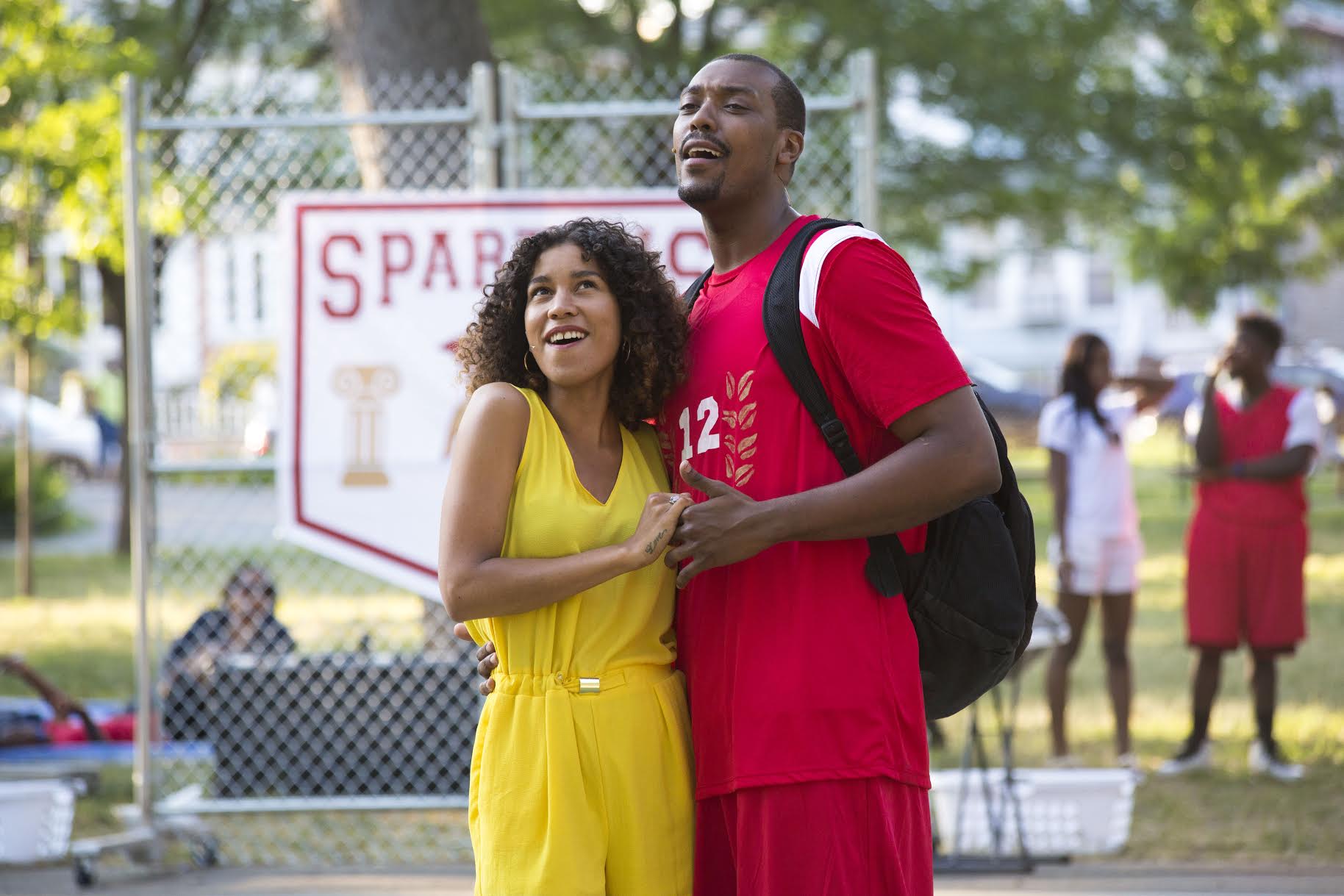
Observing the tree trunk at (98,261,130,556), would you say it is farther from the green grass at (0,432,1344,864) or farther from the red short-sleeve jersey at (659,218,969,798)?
the red short-sleeve jersey at (659,218,969,798)

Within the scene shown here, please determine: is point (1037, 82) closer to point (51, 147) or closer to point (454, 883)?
point (51, 147)

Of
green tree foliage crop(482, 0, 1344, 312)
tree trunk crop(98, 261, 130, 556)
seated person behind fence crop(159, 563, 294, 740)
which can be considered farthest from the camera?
tree trunk crop(98, 261, 130, 556)

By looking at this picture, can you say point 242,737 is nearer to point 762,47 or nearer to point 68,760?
point 68,760

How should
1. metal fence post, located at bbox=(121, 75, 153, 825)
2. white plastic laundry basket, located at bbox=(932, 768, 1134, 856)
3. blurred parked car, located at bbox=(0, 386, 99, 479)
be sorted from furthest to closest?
blurred parked car, located at bbox=(0, 386, 99, 479)
white plastic laundry basket, located at bbox=(932, 768, 1134, 856)
metal fence post, located at bbox=(121, 75, 153, 825)

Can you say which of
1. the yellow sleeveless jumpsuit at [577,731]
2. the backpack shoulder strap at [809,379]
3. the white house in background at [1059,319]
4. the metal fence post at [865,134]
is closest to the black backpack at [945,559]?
the backpack shoulder strap at [809,379]

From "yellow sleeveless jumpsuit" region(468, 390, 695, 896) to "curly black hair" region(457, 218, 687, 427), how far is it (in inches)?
5.9

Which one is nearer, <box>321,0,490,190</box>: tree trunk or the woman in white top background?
the woman in white top background

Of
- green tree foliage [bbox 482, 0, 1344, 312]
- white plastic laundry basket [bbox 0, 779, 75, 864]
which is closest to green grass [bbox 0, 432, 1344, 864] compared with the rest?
white plastic laundry basket [bbox 0, 779, 75, 864]

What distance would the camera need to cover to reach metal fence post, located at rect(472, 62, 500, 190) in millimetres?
5609

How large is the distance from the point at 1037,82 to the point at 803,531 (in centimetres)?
1386

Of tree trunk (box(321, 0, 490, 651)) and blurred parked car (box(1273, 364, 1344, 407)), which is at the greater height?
tree trunk (box(321, 0, 490, 651))

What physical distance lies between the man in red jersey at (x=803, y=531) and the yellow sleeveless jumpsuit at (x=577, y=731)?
3.2 inches

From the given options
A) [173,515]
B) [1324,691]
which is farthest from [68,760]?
[173,515]

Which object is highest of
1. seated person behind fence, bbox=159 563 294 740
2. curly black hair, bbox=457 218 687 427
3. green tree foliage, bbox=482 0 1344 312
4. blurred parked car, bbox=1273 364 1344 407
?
green tree foliage, bbox=482 0 1344 312
